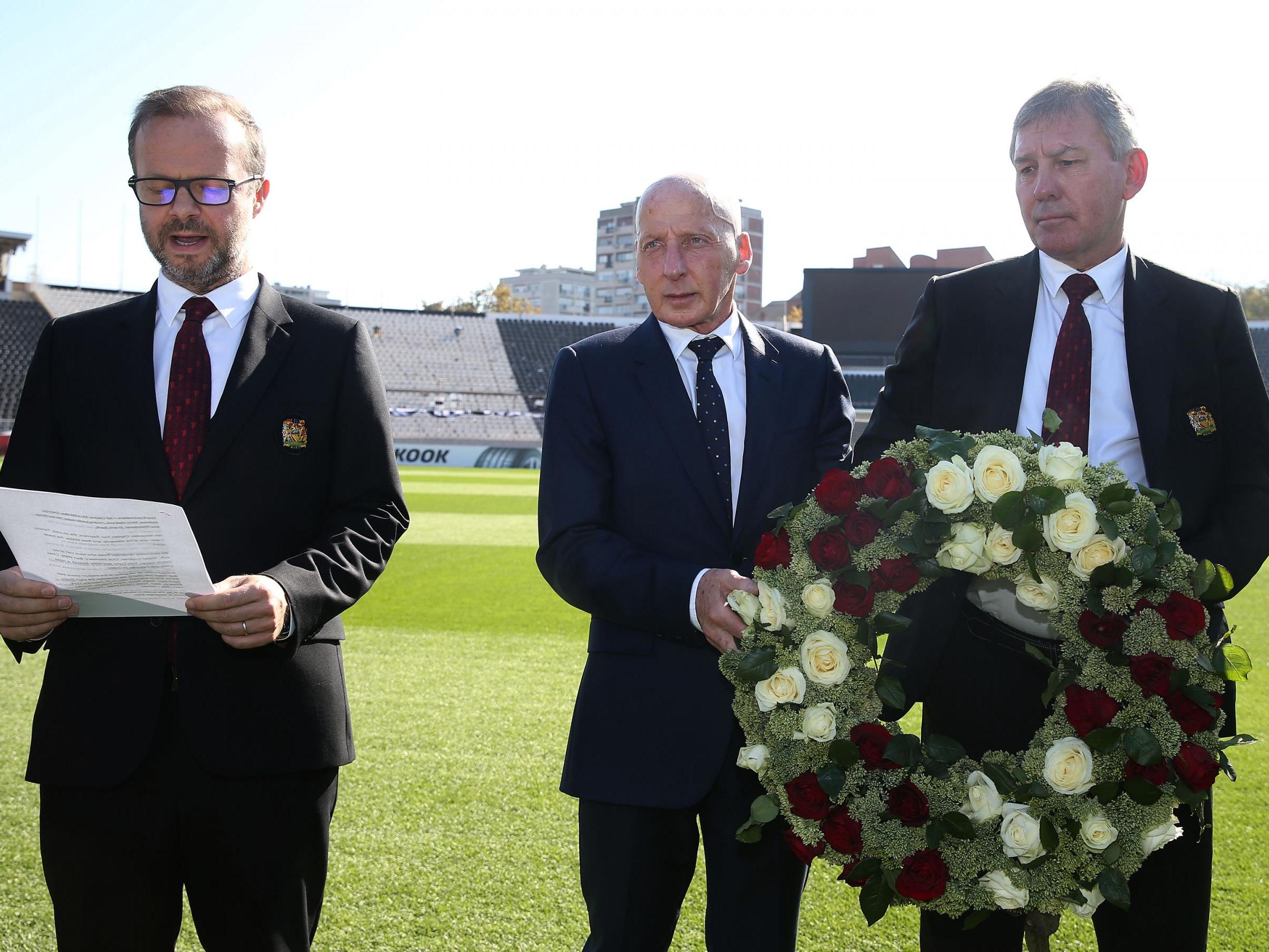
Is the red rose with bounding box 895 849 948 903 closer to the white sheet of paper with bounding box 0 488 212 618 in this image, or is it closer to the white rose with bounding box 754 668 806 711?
the white rose with bounding box 754 668 806 711

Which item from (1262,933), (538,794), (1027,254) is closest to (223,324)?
(1027,254)

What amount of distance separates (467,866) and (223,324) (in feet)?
7.50

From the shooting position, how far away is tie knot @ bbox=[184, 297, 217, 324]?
2209 mm

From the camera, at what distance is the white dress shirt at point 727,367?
7.51 feet

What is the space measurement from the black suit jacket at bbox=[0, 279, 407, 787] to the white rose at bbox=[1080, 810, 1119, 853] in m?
1.46

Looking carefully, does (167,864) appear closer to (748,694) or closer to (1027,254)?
(748,694)

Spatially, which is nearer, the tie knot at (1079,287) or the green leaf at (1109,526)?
the green leaf at (1109,526)

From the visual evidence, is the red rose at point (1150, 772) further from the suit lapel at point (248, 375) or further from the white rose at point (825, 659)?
the suit lapel at point (248, 375)

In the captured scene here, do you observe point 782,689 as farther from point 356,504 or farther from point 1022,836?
point 356,504

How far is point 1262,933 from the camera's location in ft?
10.6

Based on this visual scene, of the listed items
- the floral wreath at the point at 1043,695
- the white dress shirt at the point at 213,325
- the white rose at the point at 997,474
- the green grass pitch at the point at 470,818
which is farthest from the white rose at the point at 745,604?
the green grass pitch at the point at 470,818

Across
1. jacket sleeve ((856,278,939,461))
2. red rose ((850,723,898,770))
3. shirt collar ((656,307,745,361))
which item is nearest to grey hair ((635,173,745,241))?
shirt collar ((656,307,745,361))

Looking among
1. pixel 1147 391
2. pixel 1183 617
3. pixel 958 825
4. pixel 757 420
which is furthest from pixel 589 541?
pixel 1147 391

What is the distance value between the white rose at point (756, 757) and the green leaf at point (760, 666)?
0.44ft
